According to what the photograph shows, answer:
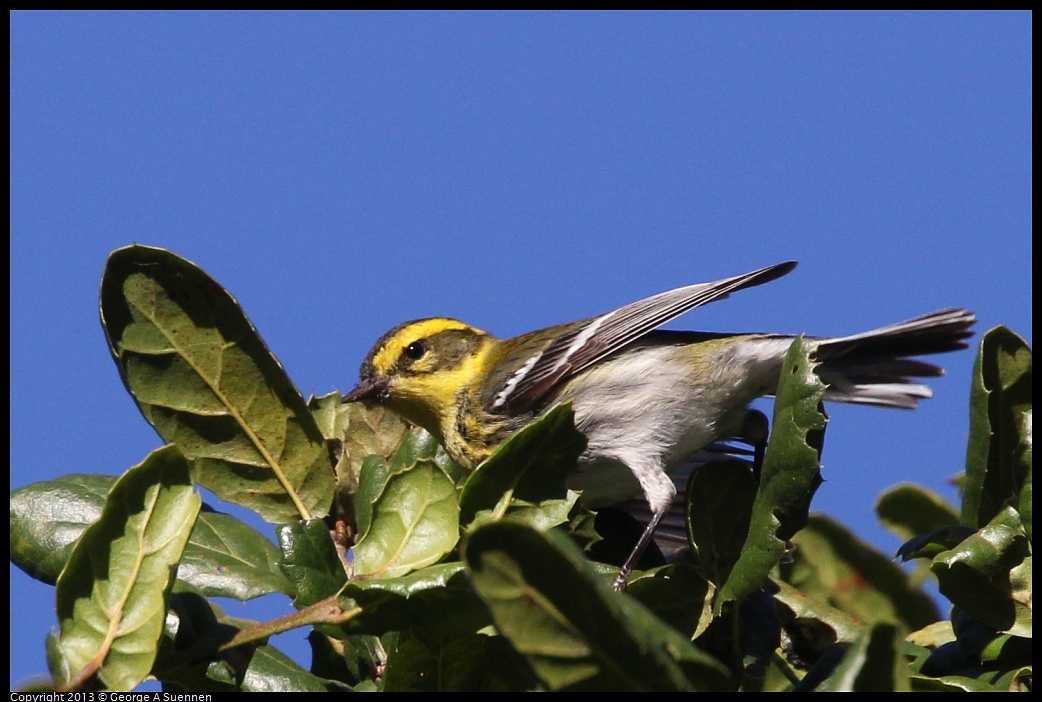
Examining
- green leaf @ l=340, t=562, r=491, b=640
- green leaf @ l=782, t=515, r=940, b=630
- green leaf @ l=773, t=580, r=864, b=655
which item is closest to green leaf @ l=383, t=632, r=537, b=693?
green leaf @ l=340, t=562, r=491, b=640

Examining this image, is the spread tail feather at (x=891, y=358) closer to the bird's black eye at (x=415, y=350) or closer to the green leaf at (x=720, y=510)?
the bird's black eye at (x=415, y=350)

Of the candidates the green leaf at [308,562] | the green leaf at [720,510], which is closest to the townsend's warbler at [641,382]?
the green leaf at [720,510]

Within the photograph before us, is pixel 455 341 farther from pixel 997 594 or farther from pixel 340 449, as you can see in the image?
pixel 997 594

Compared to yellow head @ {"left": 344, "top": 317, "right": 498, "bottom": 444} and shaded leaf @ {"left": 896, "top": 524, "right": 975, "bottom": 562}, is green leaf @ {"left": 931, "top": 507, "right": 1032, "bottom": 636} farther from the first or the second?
yellow head @ {"left": 344, "top": 317, "right": 498, "bottom": 444}

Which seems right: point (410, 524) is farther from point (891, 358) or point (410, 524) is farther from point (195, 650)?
point (891, 358)

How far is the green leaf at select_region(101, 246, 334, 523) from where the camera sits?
3.09m

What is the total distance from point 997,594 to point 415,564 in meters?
Result: 1.38

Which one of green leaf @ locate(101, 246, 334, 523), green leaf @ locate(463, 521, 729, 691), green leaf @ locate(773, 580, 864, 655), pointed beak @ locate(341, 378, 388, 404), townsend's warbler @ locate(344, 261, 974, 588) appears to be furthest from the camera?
pointed beak @ locate(341, 378, 388, 404)

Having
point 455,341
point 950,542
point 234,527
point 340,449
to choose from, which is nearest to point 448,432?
point 455,341

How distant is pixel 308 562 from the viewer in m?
2.66

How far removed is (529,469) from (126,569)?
3.12 ft

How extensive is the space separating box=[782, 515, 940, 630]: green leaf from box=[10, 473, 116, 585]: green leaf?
2.54 m

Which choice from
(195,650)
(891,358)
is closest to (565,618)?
(195,650)

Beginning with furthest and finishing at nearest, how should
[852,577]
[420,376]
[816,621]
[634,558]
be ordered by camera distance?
[420,376], [852,577], [634,558], [816,621]
